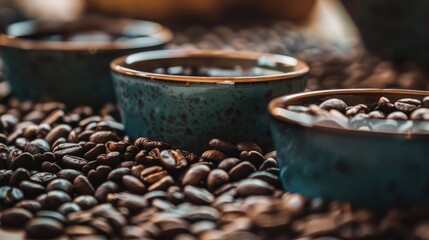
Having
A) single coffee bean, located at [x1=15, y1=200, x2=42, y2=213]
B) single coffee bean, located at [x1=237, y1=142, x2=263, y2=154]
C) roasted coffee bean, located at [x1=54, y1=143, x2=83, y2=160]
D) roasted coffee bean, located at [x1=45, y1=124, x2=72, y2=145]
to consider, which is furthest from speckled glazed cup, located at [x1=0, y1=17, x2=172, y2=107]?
single coffee bean, located at [x1=15, y1=200, x2=42, y2=213]

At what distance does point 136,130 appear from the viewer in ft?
4.41

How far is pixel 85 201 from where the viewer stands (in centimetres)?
107

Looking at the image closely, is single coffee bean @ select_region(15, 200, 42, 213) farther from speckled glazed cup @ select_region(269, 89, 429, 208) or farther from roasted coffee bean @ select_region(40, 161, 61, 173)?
speckled glazed cup @ select_region(269, 89, 429, 208)

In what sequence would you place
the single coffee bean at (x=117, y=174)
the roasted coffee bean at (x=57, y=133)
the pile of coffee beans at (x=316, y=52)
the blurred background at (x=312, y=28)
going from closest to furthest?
1. the single coffee bean at (x=117, y=174)
2. the roasted coffee bean at (x=57, y=133)
3. the pile of coffee beans at (x=316, y=52)
4. the blurred background at (x=312, y=28)

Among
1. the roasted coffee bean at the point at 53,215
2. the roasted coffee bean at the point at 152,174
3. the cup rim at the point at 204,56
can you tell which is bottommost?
the roasted coffee bean at the point at 53,215

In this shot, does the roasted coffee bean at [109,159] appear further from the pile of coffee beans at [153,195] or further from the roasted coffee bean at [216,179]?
the roasted coffee bean at [216,179]

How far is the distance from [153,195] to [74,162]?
0.67ft

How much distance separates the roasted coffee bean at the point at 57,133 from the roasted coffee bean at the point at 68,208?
310 millimetres

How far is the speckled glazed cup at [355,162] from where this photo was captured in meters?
0.94

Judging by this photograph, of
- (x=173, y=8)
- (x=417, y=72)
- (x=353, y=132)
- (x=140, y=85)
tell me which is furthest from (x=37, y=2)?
(x=353, y=132)

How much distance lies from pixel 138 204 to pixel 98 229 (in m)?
0.10

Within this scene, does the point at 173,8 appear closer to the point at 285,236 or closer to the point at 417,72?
the point at 417,72

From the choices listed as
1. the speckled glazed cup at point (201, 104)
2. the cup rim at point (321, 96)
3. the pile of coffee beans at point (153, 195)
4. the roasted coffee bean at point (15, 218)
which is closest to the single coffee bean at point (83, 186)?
the pile of coffee beans at point (153, 195)

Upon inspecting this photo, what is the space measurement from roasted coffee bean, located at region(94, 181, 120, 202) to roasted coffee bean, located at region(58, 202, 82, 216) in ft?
0.15
